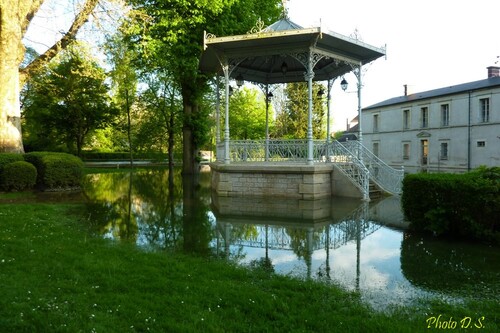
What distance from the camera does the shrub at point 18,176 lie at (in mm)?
12742

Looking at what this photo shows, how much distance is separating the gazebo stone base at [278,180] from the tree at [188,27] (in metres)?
7.11

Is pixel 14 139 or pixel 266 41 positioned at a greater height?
pixel 266 41

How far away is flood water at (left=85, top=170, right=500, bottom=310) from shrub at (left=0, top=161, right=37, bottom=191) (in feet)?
11.4

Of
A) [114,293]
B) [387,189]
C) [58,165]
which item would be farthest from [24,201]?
[387,189]

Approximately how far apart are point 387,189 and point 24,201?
12750 mm

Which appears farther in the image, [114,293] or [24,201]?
[24,201]

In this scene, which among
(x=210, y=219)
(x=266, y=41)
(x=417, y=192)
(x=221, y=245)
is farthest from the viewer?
(x=266, y=41)

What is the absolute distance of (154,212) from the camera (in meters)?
10.4

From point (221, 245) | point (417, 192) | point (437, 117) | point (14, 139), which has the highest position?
point (437, 117)

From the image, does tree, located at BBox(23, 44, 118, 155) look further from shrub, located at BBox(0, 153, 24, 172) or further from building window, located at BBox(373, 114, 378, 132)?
building window, located at BBox(373, 114, 378, 132)

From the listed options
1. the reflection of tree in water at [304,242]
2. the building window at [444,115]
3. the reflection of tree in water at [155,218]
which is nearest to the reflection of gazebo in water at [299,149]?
the reflection of tree in water at [155,218]

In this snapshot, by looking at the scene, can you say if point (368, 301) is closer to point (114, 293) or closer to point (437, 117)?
point (114, 293)

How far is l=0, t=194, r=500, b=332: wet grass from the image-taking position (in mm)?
3307

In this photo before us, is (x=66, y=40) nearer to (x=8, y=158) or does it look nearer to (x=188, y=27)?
(x=8, y=158)
